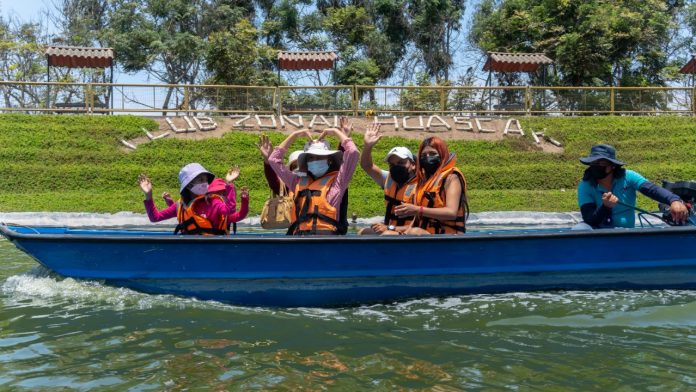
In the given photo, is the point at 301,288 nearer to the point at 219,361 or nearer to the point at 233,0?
the point at 219,361

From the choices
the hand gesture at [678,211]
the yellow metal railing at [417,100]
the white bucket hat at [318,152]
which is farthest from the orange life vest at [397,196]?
the yellow metal railing at [417,100]

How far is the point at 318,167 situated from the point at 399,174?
77cm

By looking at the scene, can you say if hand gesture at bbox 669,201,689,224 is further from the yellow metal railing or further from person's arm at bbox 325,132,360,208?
the yellow metal railing

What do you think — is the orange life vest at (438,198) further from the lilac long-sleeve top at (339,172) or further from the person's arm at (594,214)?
the person's arm at (594,214)

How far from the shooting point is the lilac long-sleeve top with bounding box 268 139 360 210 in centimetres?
586

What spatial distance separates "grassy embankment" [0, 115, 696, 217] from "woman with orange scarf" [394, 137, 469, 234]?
8060 millimetres

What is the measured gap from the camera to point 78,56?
24062 millimetres

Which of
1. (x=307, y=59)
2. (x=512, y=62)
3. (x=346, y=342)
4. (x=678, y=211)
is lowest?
(x=346, y=342)

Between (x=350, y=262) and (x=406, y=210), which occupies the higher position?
(x=406, y=210)

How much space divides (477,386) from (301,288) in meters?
2.29

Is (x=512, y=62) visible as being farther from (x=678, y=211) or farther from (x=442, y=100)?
(x=678, y=211)

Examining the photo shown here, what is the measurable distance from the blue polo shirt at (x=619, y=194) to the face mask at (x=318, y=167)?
2.46m

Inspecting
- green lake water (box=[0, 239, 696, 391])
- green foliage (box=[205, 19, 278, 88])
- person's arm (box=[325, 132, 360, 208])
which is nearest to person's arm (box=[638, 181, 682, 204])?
green lake water (box=[0, 239, 696, 391])

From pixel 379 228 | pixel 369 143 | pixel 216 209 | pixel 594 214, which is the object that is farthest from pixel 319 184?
pixel 594 214
